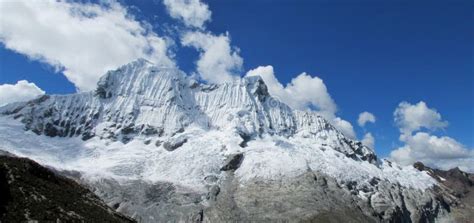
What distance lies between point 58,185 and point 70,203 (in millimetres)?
4300

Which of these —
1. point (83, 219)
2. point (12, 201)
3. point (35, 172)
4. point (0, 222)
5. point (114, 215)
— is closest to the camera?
point (0, 222)

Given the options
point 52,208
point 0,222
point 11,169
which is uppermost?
point 11,169

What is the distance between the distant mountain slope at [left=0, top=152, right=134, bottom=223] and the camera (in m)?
47.9

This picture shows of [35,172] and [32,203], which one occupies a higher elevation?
[35,172]

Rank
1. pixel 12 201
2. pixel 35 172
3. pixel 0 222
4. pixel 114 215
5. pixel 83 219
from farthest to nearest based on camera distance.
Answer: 1. pixel 114 215
2. pixel 35 172
3. pixel 83 219
4. pixel 12 201
5. pixel 0 222

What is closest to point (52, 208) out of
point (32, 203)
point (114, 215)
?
point (32, 203)

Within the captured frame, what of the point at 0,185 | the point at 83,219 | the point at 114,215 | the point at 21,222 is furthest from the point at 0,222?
the point at 114,215

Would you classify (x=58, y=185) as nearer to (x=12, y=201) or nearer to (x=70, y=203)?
(x=70, y=203)

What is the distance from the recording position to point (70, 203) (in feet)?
183

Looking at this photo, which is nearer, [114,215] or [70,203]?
[70,203]

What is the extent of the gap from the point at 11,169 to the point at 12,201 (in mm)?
6629

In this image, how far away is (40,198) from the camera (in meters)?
51.8

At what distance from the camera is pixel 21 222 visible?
45.8 m

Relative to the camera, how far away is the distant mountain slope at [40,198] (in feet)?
157
